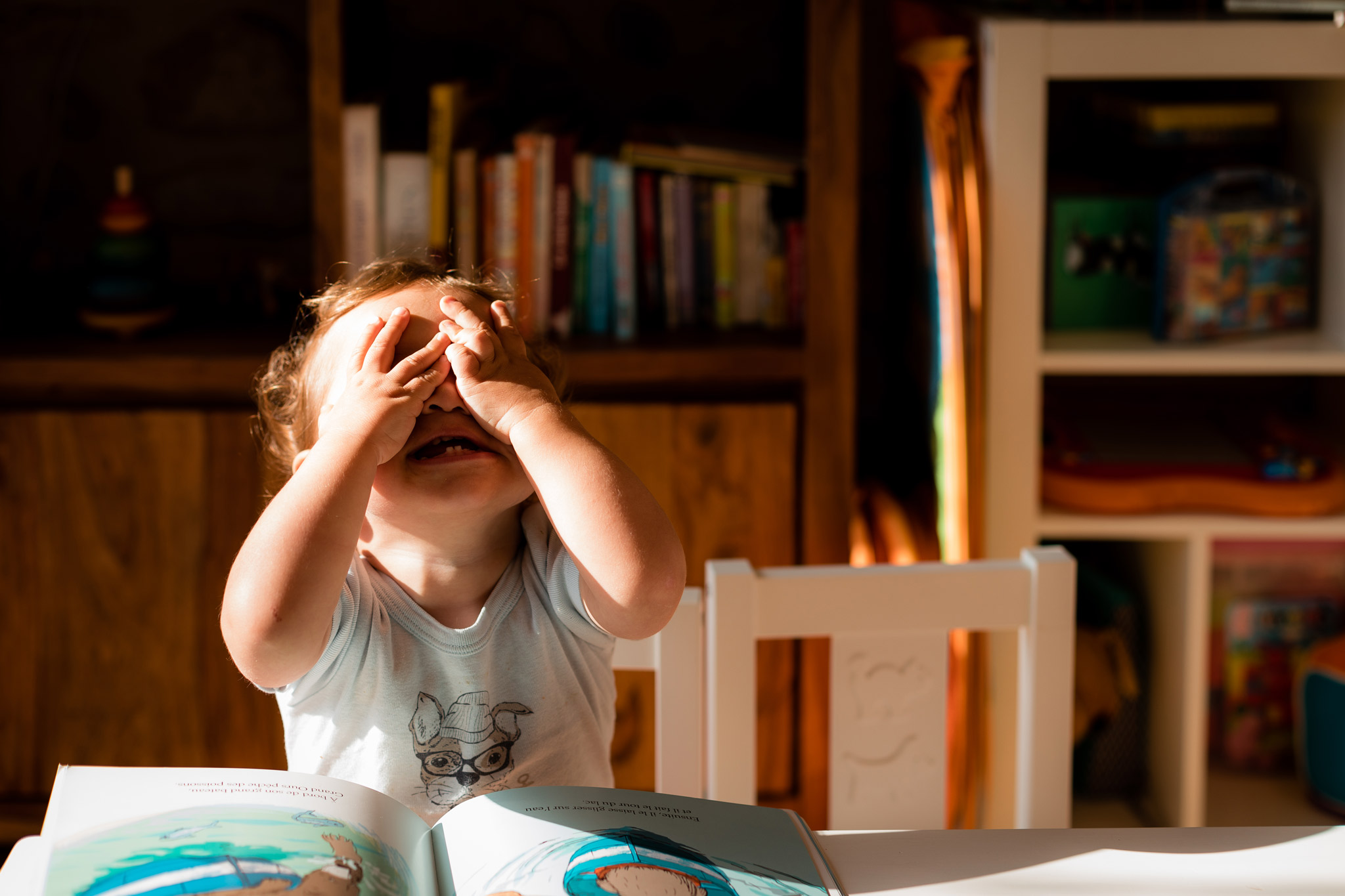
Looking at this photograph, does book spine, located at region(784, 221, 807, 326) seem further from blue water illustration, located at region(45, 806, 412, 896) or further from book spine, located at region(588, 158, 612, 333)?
blue water illustration, located at region(45, 806, 412, 896)

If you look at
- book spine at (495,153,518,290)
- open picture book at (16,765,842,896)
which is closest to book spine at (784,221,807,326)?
book spine at (495,153,518,290)

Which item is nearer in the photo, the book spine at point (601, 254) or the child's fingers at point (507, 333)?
the child's fingers at point (507, 333)

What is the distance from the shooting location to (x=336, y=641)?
2.48 feet

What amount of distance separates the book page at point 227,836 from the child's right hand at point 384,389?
183mm

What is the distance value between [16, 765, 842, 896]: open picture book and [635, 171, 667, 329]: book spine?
93 cm

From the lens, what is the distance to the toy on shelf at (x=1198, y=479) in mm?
1455

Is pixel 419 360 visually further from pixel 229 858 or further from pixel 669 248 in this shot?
pixel 669 248

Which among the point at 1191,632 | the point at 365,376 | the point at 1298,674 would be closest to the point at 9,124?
the point at 365,376

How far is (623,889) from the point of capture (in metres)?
0.59

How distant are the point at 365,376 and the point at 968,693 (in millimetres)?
938

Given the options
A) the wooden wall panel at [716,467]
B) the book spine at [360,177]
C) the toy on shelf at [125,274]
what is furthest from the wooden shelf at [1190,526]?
the toy on shelf at [125,274]

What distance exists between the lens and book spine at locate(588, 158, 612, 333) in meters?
1.46

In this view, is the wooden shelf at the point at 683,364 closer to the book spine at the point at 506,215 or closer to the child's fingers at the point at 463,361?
the book spine at the point at 506,215

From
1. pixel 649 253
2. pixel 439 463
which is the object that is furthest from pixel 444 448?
pixel 649 253
